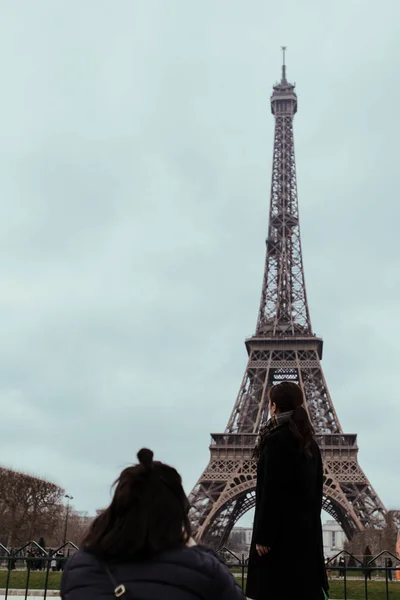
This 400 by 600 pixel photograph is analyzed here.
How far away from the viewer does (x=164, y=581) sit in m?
2.81

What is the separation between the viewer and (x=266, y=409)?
50.4 metres

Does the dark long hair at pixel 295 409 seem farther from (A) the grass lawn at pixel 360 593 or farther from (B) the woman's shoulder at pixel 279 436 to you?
(A) the grass lawn at pixel 360 593

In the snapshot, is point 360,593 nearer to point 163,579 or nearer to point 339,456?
point 163,579

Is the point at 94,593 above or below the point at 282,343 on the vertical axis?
below

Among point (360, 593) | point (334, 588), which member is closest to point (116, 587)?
point (360, 593)

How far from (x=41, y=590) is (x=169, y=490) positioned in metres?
14.3

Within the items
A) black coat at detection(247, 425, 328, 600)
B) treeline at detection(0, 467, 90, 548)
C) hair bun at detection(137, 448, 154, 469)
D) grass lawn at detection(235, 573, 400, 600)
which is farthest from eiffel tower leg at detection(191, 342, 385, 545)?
hair bun at detection(137, 448, 154, 469)

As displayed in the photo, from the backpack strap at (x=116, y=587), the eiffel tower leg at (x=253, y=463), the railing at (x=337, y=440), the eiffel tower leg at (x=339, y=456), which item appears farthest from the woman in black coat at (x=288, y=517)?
the railing at (x=337, y=440)

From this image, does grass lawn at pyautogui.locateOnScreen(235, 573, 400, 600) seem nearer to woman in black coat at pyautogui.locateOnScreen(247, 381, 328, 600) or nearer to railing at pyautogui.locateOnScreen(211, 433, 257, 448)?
woman in black coat at pyautogui.locateOnScreen(247, 381, 328, 600)

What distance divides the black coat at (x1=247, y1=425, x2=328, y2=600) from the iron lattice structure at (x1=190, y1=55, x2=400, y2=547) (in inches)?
1445

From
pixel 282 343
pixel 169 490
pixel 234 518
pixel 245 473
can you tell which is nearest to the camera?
pixel 169 490

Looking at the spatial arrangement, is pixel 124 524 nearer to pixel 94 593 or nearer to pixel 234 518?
pixel 94 593

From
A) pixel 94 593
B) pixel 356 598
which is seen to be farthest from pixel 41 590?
pixel 94 593

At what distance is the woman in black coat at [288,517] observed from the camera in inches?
198
